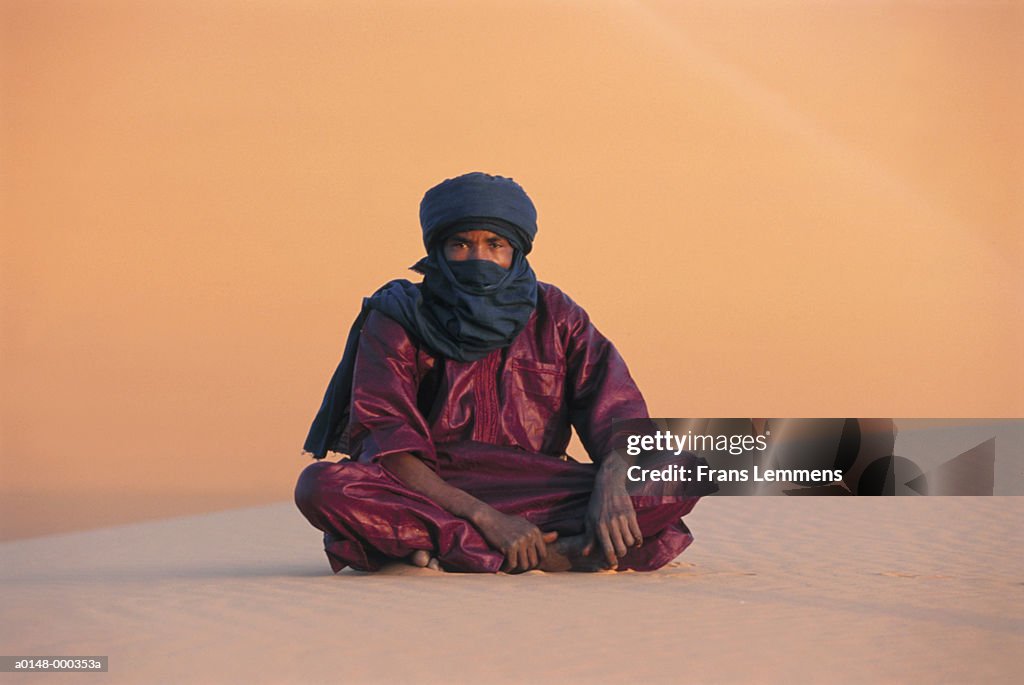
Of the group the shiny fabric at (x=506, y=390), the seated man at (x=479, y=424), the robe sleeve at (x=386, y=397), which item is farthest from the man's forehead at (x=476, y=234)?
the robe sleeve at (x=386, y=397)

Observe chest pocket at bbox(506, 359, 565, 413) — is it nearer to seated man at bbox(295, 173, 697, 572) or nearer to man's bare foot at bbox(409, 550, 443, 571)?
seated man at bbox(295, 173, 697, 572)

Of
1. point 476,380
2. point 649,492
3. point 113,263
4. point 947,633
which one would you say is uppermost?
point 113,263

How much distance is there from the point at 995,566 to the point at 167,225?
3070 cm

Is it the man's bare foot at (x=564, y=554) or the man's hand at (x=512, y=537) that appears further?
the man's bare foot at (x=564, y=554)

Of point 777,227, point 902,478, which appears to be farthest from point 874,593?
point 777,227

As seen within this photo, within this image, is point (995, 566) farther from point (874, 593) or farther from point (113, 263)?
point (113, 263)

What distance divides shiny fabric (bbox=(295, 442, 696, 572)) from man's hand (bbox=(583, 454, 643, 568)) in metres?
0.12

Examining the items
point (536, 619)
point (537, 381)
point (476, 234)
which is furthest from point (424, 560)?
point (536, 619)

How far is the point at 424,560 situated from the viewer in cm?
698

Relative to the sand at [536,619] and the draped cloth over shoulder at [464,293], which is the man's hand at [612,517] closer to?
the sand at [536,619]

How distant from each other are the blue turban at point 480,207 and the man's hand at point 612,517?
104 centimetres

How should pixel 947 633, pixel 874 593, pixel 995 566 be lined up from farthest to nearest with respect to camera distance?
pixel 995 566 < pixel 874 593 < pixel 947 633

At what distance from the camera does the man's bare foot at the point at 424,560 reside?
6977 millimetres

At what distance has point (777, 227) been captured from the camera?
117ft
